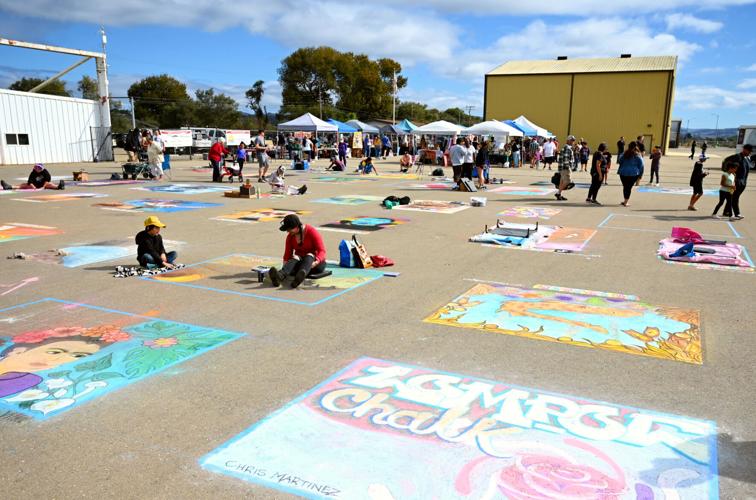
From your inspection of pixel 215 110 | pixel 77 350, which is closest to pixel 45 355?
pixel 77 350

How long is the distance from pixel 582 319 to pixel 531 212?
917 centimetres

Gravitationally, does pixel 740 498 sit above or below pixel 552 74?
below

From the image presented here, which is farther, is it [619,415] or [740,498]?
[619,415]

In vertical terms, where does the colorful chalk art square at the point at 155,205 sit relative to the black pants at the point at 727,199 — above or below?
below

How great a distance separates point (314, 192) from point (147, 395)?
1547cm

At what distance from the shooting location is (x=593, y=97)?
58.9 meters

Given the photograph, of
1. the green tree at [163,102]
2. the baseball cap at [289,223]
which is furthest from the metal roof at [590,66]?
the baseball cap at [289,223]

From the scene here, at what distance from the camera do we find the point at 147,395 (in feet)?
14.5

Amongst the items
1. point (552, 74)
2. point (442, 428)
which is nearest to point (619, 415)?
point (442, 428)

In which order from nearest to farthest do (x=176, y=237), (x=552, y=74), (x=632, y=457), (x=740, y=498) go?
1. (x=740, y=498)
2. (x=632, y=457)
3. (x=176, y=237)
4. (x=552, y=74)

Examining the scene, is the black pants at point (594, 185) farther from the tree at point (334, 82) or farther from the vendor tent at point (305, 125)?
the tree at point (334, 82)

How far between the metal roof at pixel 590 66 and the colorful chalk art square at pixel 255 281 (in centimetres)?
5845

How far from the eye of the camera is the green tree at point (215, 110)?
3068 inches

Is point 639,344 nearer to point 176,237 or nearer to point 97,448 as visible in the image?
point 97,448
